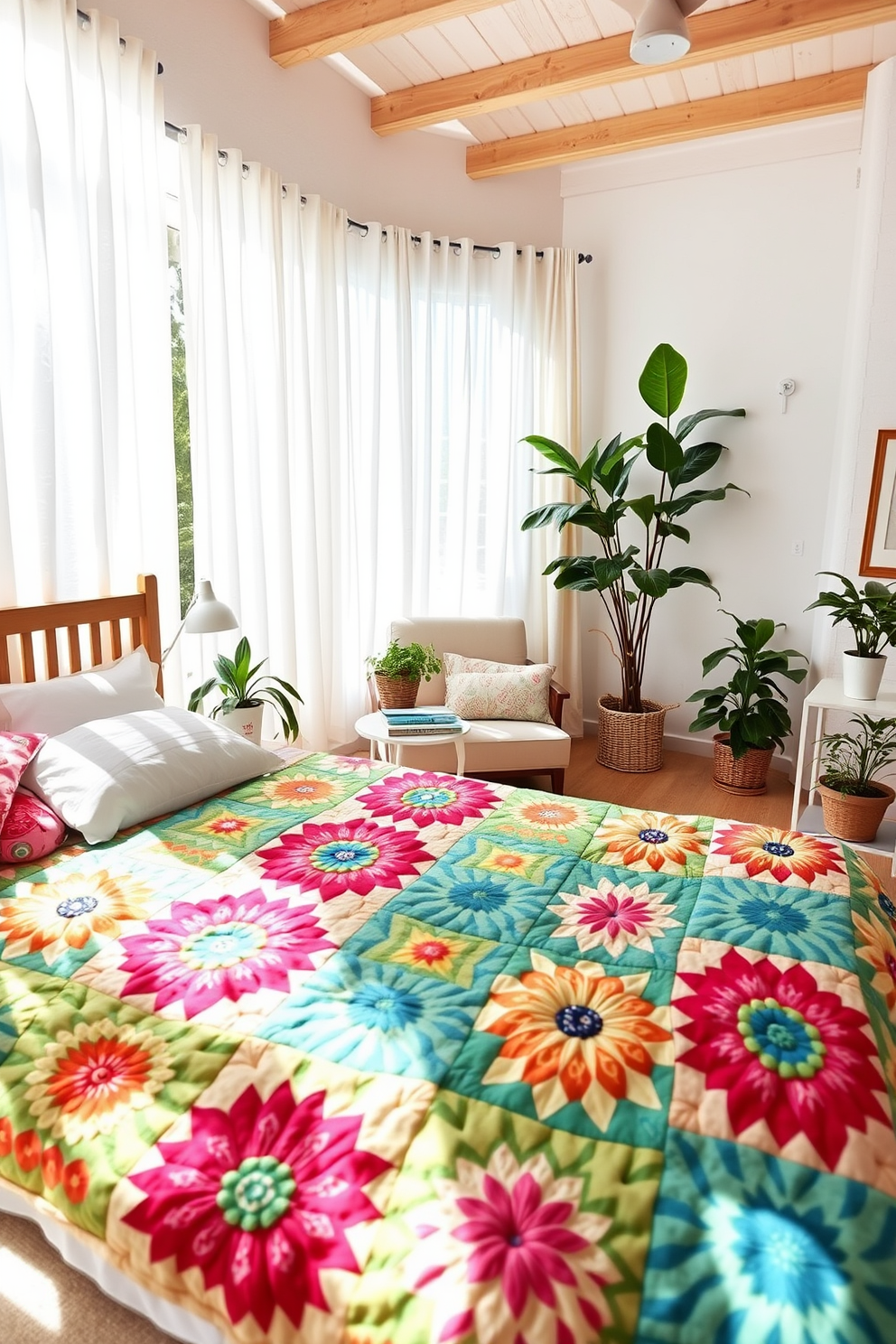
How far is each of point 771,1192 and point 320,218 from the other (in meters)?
3.79

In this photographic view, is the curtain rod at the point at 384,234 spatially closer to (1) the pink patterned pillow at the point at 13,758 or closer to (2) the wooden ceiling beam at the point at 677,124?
(2) the wooden ceiling beam at the point at 677,124

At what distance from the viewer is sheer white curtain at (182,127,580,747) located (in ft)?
10.5

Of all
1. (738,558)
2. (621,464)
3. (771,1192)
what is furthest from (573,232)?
(771,1192)

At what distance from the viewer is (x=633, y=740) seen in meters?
4.38

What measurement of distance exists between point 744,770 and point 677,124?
308cm

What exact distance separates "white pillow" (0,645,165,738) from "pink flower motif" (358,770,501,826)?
0.80 metres

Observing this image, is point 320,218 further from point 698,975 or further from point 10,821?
point 698,975

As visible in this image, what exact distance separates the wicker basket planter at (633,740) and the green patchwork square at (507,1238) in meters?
3.35

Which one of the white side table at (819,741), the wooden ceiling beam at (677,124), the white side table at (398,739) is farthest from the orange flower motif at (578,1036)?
the wooden ceiling beam at (677,124)

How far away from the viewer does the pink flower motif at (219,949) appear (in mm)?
1435

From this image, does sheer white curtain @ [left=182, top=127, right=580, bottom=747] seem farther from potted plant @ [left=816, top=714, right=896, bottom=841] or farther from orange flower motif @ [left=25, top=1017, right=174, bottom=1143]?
orange flower motif @ [left=25, top=1017, right=174, bottom=1143]

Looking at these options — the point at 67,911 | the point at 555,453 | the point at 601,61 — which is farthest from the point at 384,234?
the point at 67,911

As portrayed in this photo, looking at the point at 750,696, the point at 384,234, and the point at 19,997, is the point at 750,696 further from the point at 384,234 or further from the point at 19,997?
the point at 19,997

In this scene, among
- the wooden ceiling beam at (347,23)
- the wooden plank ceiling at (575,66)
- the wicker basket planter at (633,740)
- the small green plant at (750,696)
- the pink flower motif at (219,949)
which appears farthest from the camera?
the wicker basket planter at (633,740)
